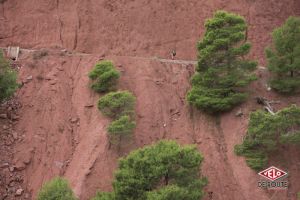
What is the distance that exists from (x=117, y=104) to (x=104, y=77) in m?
3.10

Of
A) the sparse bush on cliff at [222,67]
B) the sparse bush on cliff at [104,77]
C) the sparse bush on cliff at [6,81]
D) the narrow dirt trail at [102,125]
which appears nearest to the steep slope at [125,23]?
the narrow dirt trail at [102,125]

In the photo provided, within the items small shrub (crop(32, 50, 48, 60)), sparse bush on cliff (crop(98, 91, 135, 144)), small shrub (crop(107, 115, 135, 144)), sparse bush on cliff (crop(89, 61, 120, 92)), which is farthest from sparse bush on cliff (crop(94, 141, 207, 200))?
small shrub (crop(32, 50, 48, 60))

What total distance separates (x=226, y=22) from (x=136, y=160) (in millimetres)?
10799

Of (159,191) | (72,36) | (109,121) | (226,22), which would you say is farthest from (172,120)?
(72,36)

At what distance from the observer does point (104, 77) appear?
3528 centimetres

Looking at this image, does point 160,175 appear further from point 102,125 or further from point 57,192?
point 102,125

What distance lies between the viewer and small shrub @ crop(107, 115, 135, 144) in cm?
3188

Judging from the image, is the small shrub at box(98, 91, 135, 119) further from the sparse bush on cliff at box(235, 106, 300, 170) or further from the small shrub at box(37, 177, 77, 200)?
the sparse bush on cliff at box(235, 106, 300, 170)

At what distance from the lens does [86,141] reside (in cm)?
3381

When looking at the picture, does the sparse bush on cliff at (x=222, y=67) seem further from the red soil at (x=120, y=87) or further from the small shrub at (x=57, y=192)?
the small shrub at (x=57, y=192)

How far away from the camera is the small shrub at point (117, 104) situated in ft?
108

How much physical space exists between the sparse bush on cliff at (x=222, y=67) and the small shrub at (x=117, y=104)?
3775 millimetres

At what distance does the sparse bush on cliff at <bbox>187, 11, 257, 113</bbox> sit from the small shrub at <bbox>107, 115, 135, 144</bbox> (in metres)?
4.38

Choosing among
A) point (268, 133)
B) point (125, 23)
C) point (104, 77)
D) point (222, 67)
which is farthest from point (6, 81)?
point (268, 133)
